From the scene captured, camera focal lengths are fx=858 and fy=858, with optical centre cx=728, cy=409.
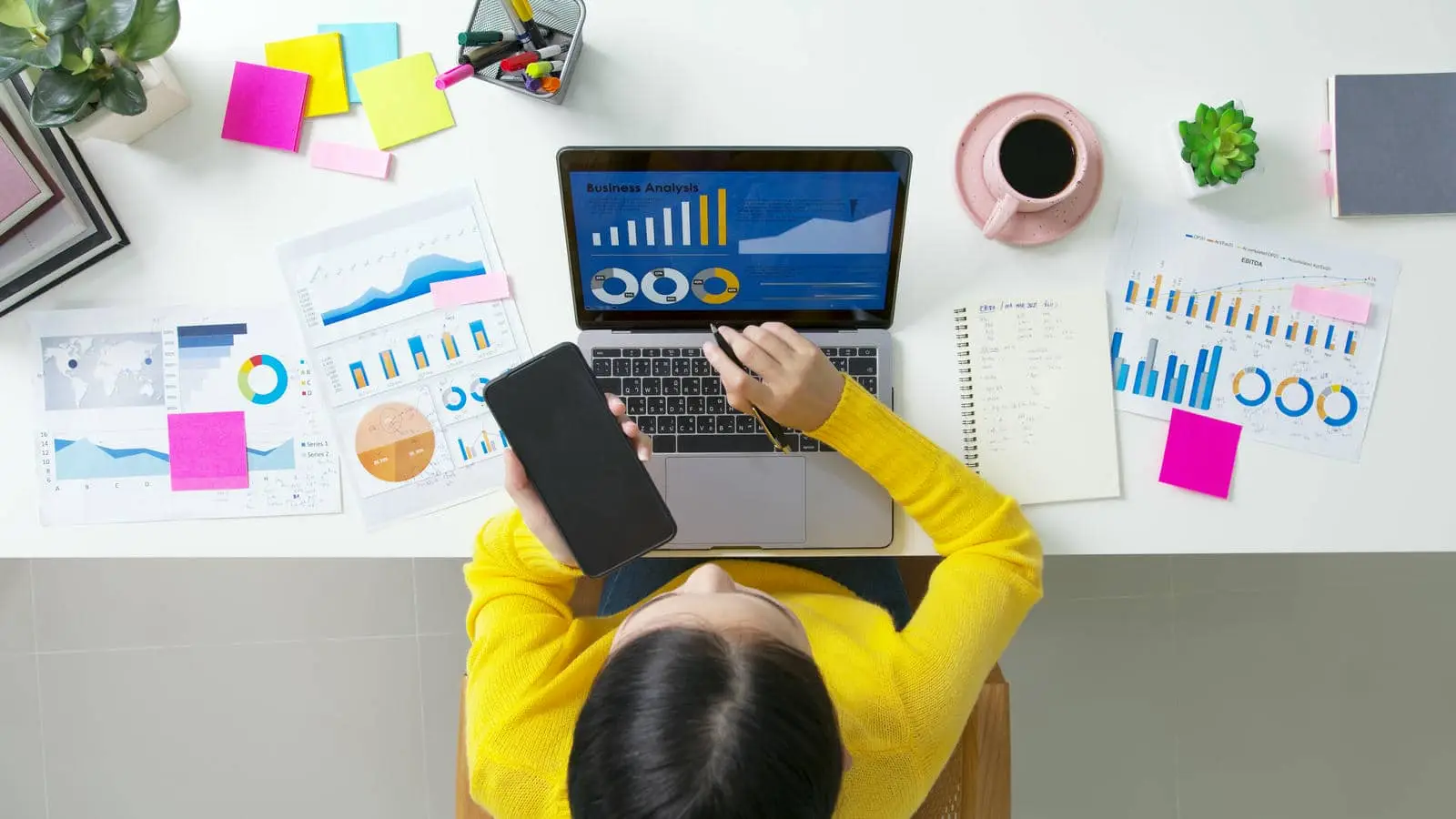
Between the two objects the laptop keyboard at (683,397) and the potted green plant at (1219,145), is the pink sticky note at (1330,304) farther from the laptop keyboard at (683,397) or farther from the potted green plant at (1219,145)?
the laptop keyboard at (683,397)

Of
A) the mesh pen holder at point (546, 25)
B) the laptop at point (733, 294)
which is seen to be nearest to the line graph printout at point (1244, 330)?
the laptop at point (733, 294)

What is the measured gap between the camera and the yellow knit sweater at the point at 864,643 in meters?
0.75

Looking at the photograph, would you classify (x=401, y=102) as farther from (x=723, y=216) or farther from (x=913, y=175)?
(x=913, y=175)

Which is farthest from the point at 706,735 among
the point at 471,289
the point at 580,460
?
the point at 471,289

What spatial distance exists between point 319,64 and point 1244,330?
994 millimetres

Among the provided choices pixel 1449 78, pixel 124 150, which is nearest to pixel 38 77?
pixel 124 150

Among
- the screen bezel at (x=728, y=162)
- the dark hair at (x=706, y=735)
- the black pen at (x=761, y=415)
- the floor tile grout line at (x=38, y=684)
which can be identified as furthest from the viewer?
the floor tile grout line at (x=38, y=684)

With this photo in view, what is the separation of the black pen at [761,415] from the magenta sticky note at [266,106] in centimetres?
48

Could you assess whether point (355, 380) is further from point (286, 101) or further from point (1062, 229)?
point (1062, 229)

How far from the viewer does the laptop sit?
75 cm

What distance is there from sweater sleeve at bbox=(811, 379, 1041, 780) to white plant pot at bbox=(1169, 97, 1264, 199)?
1.21 ft

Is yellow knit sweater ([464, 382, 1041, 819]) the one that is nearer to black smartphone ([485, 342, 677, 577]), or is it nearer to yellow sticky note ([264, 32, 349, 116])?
black smartphone ([485, 342, 677, 577])

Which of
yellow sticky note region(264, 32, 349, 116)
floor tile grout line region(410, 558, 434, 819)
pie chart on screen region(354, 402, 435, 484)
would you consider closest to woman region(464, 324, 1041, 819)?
pie chart on screen region(354, 402, 435, 484)

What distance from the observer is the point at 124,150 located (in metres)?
0.90
